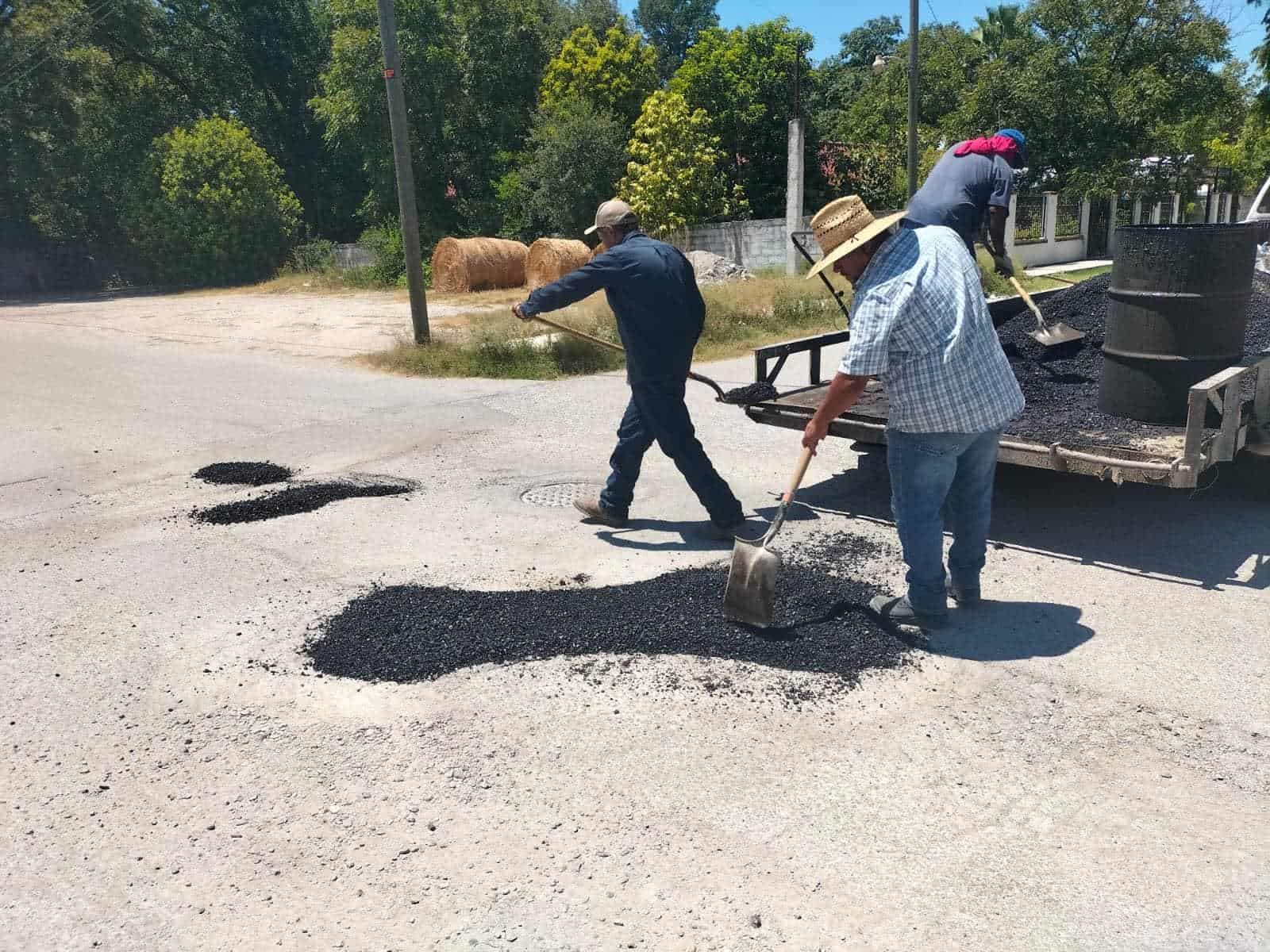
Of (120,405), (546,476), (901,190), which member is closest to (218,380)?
(120,405)

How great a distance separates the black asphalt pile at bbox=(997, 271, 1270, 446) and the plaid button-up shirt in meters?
1.64

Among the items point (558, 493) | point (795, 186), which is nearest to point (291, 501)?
point (558, 493)

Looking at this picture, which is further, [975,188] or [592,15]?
[592,15]

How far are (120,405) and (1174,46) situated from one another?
27734mm

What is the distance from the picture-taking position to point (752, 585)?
4.14m

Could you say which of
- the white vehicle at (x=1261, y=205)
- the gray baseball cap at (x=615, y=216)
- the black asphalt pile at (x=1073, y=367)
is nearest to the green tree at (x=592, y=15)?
the white vehicle at (x=1261, y=205)

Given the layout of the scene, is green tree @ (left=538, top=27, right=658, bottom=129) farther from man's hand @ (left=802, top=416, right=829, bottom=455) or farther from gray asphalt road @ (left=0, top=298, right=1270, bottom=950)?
man's hand @ (left=802, top=416, right=829, bottom=455)

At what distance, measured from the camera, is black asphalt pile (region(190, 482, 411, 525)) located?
6273mm

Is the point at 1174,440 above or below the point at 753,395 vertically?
below

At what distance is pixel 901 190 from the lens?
88.3 feet

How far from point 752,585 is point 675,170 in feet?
75.6

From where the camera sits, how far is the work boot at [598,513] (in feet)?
19.2

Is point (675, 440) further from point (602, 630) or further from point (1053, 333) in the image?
point (1053, 333)

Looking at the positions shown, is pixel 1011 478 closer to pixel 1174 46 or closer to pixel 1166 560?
pixel 1166 560
